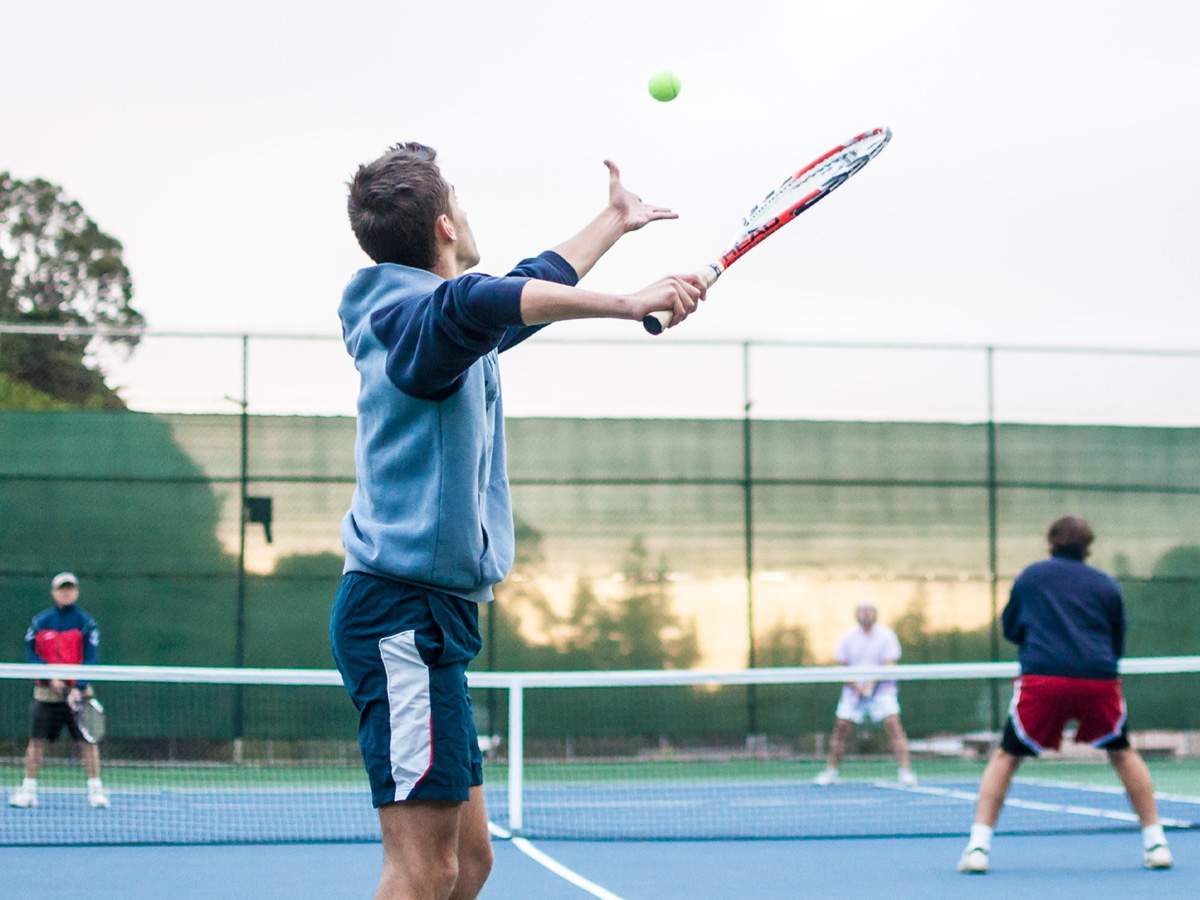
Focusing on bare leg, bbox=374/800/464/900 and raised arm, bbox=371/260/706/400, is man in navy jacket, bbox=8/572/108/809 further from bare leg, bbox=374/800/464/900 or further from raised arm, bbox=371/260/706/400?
raised arm, bbox=371/260/706/400

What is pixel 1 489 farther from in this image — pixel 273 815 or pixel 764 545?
pixel 764 545

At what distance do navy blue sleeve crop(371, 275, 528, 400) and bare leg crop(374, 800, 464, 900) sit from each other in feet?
2.18

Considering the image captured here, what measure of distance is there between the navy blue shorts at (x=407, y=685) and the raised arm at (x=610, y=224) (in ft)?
2.22

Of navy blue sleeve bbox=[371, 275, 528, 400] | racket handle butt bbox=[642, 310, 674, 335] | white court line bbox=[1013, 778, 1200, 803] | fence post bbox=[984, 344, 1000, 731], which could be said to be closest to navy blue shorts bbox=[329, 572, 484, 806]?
navy blue sleeve bbox=[371, 275, 528, 400]

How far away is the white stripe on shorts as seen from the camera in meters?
2.67

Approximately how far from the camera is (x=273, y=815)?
369 inches

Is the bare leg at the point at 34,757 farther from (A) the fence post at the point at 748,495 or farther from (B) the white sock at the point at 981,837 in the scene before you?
(A) the fence post at the point at 748,495

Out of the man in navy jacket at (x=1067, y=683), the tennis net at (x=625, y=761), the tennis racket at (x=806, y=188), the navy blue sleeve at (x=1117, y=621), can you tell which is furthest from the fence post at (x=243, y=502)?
the tennis racket at (x=806, y=188)

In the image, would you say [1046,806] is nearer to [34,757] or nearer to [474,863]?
[34,757]

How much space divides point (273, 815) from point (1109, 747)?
15.9 feet

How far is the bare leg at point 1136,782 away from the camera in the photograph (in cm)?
645

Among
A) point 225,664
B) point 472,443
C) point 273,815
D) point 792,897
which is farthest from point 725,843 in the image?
point 225,664

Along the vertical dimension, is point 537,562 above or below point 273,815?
above

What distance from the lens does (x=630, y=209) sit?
320 centimetres
